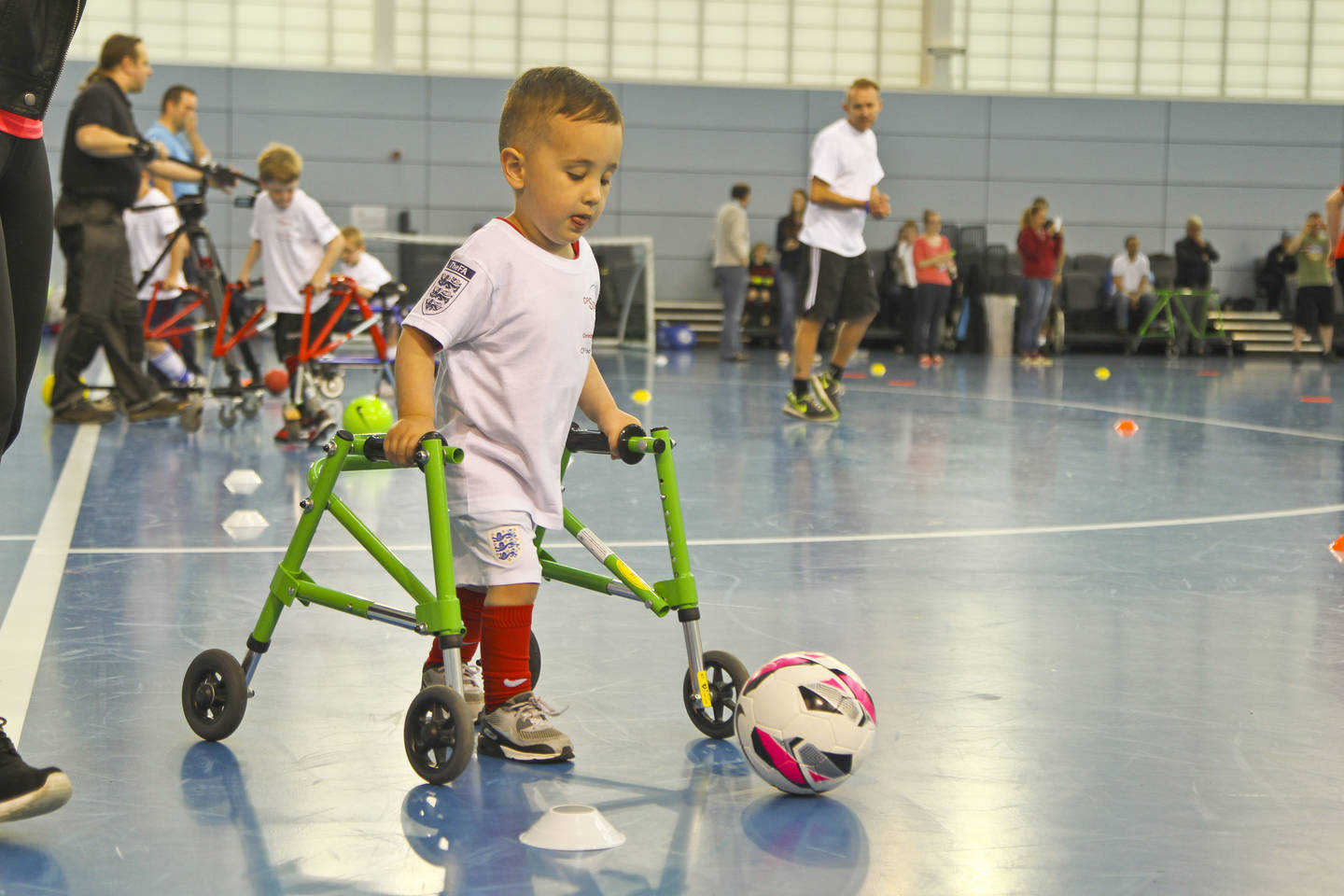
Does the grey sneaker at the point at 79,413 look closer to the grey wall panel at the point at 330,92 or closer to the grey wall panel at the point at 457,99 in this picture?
the grey wall panel at the point at 330,92

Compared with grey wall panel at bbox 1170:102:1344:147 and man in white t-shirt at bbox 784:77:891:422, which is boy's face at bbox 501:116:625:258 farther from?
grey wall panel at bbox 1170:102:1344:147

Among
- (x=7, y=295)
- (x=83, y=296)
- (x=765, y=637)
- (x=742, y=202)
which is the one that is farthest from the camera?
(x=742, y=202)

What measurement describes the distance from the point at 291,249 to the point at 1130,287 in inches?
565

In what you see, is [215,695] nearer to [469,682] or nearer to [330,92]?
[469,682]

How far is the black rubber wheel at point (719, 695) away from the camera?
294 centimetres

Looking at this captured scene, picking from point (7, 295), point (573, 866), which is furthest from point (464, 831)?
point (7, 295)

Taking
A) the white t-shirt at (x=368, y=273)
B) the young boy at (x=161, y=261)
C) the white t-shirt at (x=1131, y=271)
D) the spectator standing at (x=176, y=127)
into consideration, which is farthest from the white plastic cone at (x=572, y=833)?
the white t-shirt at (x=1131, y=271)

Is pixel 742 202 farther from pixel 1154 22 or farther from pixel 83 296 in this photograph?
pixel 83 296

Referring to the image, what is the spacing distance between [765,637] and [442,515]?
1.34m

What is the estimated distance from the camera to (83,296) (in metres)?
7.95

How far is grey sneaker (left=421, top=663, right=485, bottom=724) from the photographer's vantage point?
9.98 ft

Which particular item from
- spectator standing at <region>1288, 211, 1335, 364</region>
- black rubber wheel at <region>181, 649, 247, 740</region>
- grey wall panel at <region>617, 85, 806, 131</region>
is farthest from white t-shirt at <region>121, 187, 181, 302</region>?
spectator standing at <region>1288, 211, 1335, 364</region>

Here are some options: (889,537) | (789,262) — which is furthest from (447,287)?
(789,262)

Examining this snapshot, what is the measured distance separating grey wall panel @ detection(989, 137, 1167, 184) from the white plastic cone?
795 inches
